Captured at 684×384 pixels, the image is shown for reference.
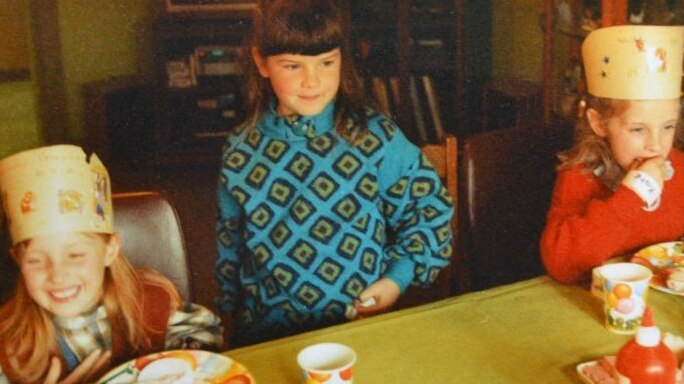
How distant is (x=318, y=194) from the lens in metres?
1.28

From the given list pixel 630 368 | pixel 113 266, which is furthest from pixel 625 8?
pixel 113 266

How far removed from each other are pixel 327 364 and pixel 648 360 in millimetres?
328

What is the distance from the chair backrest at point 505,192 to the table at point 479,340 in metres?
0.31

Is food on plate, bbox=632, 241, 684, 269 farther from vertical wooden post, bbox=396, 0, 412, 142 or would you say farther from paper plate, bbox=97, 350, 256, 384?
vertical wooden post, bbox=396, 0, 412, 142

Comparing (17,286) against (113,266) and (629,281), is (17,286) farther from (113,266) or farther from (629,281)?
(629,281)

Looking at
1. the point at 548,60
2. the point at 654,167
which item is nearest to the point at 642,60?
the point at 654,167

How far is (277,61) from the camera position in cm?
127

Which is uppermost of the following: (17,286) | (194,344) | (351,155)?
(351,155)

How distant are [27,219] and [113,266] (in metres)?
0.15

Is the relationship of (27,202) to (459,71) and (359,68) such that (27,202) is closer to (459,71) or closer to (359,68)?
(359,68)

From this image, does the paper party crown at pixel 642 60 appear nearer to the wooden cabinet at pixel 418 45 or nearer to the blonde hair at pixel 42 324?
the blonde hair at pixel 42 324

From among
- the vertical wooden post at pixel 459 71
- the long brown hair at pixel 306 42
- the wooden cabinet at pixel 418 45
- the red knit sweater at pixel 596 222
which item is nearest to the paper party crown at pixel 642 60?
the red knit sweater at pixel 596 222

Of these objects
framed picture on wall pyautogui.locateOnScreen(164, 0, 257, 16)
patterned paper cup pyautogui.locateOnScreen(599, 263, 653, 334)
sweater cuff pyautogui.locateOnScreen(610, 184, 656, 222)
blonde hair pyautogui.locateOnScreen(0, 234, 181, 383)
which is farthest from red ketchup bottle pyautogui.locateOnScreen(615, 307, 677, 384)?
framed picture on wall pyautogui.locateOnScreen(164, 0, 257, 16)

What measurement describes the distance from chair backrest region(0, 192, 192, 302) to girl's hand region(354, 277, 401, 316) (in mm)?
301
